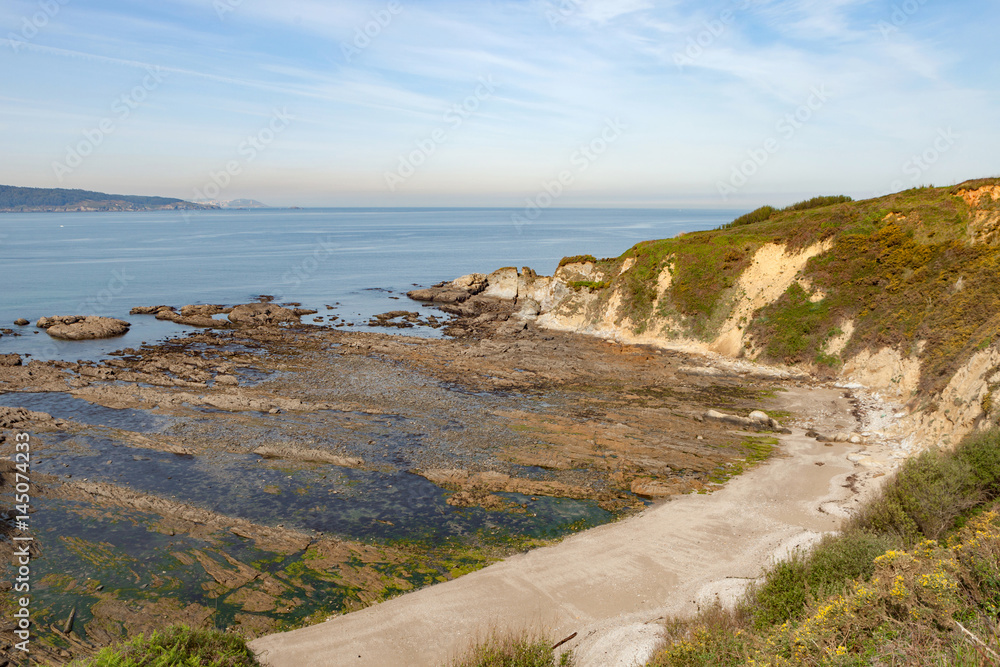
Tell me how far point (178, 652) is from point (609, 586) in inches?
437

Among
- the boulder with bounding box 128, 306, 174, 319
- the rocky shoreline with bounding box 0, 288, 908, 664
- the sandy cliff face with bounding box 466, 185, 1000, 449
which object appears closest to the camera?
the rocky shoreline with bounding box 0, 288, 908, 664

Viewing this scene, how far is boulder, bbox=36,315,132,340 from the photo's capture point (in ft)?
154

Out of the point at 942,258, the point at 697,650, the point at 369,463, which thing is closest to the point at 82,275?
the point at 369,463

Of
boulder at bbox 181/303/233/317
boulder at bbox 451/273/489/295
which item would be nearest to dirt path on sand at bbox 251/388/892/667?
boulder at bbox 181/303/233/317

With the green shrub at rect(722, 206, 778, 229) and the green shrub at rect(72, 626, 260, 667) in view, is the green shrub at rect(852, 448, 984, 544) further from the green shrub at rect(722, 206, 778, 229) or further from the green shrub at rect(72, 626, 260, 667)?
the green shrub at rect(722, 206, 778, 229)

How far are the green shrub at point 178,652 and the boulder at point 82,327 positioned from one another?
48.0 meters

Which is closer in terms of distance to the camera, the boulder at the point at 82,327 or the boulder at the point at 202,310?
the boulder at the point at 82,327

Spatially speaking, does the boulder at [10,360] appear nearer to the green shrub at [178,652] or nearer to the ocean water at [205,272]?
the ocean water at [205,272]

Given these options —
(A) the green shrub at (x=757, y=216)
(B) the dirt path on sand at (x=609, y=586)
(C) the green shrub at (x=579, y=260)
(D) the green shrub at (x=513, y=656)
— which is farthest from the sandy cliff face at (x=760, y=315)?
(D) the green shrub at (x=513, y=656)

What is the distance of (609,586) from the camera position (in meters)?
15.5

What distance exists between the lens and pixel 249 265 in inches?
3878

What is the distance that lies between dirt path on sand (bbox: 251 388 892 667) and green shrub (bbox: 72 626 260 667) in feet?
7.01

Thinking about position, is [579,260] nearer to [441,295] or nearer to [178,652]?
[441,295]

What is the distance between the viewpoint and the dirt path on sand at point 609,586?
12977mm
